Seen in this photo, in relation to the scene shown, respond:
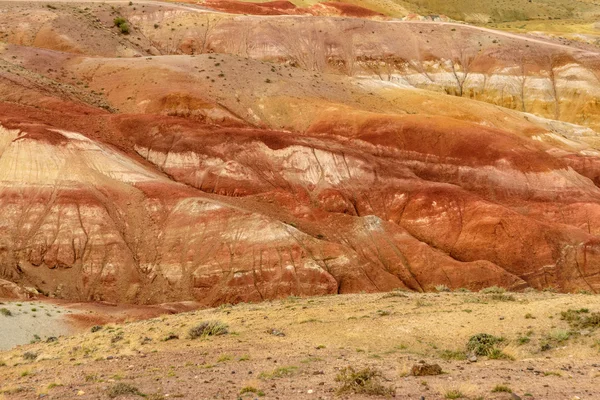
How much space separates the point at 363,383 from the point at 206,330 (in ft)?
33.2

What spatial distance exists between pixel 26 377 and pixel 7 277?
30.6 m

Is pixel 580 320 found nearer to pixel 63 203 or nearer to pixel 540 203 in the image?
pixel 63 203

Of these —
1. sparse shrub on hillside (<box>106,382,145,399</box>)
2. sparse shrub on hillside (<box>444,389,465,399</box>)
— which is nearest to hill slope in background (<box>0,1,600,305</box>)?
sparse shrub on hillside (<box>106,382,145,399</box>)

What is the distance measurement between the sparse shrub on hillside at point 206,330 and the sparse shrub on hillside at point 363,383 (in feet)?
27.8

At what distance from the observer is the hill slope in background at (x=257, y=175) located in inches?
2094

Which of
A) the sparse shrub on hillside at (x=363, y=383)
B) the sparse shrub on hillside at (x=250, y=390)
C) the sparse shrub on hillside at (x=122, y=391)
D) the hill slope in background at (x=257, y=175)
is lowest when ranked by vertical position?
the hill slope in background at (x=257, y=175)

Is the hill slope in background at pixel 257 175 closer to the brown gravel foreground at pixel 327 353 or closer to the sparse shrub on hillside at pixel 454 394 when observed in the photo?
the brown gravel foreground at pixel 327 353

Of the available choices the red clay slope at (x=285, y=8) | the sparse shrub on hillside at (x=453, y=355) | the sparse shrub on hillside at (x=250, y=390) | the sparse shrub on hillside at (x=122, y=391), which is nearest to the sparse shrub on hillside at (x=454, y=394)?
the sparse shrub on hillside at (x=250, y=390)

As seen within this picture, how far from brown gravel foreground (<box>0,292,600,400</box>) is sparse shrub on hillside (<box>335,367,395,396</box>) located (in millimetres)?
207

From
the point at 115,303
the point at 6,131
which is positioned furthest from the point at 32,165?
the point at 115,303

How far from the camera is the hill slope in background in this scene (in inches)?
2094

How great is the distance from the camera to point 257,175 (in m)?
66.6

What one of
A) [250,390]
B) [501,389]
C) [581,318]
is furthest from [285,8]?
[501,389]

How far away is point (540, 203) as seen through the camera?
72.6 m
